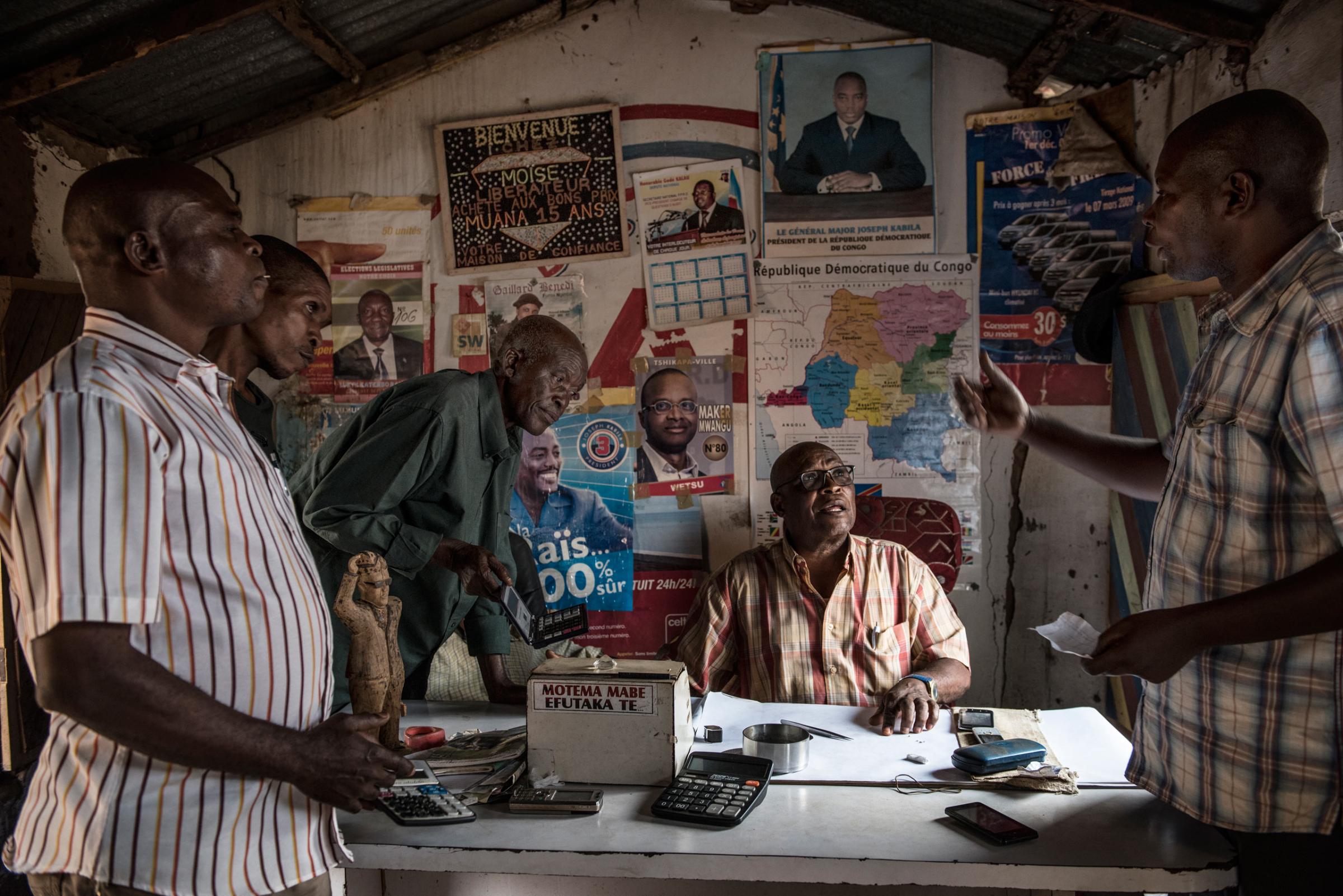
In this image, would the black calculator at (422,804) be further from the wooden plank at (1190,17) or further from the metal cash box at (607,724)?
the wooden plank at (1190,17)

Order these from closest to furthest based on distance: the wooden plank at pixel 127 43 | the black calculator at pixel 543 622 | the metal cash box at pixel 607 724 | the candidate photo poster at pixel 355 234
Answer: the metal cash box at pixel 607 724 < the black calculator at pixel 543 622 < the wooden plank at pixel 127 43 < the candidate photo poster at pixel 355 234

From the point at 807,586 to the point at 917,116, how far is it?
78.5 inches

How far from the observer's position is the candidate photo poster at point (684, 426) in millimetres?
3670

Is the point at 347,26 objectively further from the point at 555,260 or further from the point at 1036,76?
the point at 1036,76

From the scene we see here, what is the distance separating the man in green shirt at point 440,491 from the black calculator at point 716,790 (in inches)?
26.2

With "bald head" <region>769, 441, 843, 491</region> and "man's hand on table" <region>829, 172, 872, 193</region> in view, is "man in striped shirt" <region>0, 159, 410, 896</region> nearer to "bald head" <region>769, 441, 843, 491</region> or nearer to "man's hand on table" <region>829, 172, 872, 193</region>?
"bald head" <region>769, 441, 843, 491</region>

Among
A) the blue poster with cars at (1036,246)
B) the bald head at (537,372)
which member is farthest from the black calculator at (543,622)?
the blue poster with cars at (1036,246)

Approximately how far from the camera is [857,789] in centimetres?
167

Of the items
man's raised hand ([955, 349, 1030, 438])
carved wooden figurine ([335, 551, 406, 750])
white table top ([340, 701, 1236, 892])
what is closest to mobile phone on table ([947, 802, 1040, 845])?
white table top ([340, 701, 1236, 892])

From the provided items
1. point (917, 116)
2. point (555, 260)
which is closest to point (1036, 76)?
point (917, 116)

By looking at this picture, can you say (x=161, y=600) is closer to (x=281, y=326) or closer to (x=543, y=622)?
(x=543, y=622)

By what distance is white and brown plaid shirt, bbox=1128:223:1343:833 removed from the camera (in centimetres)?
123

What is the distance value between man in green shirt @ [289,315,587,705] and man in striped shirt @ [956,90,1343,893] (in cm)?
137

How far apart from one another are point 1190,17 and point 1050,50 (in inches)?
22.9
